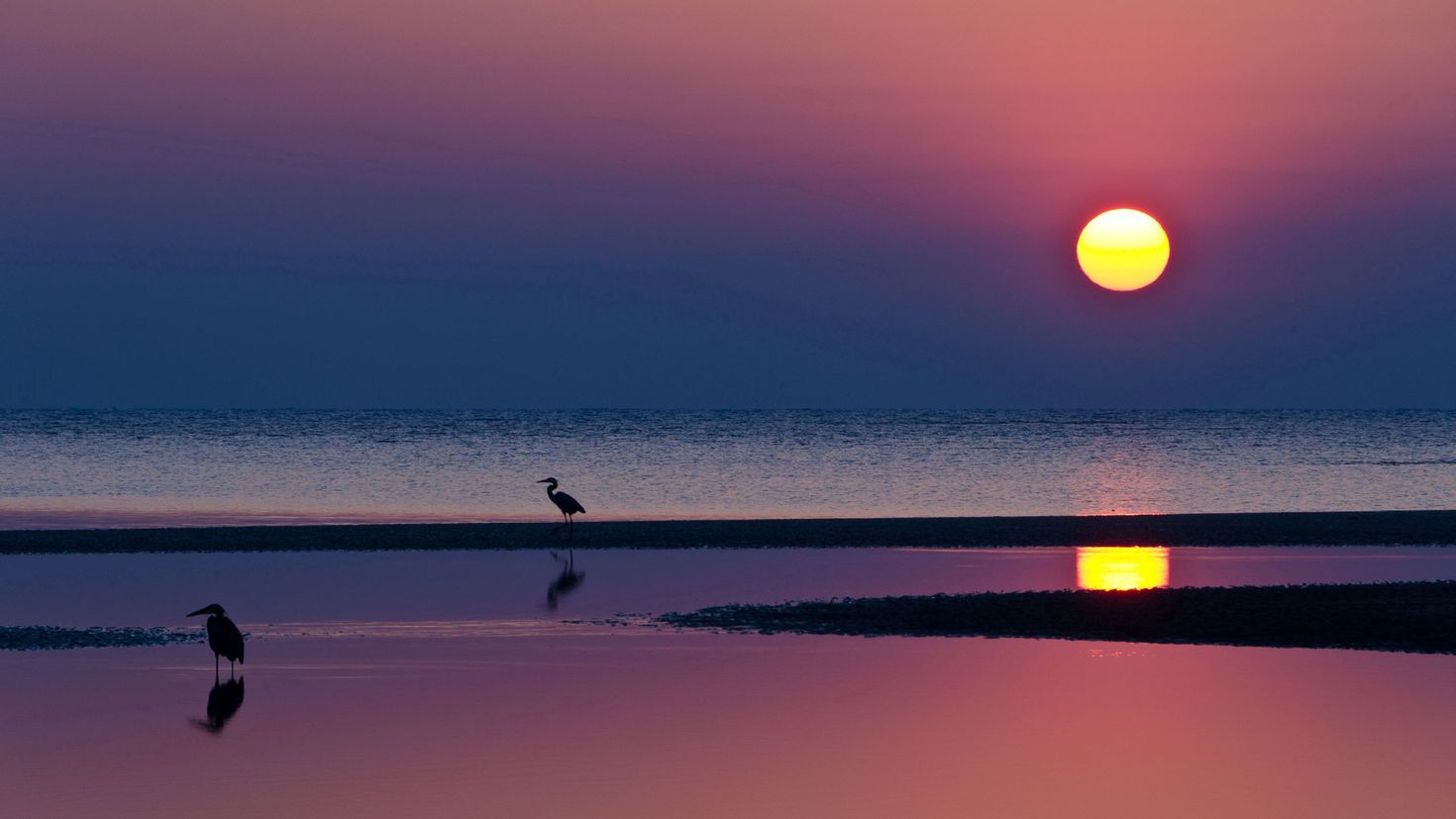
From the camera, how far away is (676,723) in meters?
14.2

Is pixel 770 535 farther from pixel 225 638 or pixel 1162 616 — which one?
pixel 225 638

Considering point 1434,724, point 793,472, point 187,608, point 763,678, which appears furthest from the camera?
point 793,472

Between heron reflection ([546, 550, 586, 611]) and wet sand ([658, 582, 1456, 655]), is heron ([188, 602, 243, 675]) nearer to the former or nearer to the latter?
wet sand ([658, 582, 1456, 655])

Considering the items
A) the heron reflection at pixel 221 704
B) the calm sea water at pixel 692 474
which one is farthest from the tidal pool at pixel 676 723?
the calm sea water at pixel 692 474

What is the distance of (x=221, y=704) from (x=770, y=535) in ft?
72.3

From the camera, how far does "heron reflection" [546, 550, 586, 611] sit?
24375mm

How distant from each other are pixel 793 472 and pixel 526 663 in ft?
171

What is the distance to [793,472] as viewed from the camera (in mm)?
69562

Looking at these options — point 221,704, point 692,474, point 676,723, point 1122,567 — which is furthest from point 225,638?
point 692,474

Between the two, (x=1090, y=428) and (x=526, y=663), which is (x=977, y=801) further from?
(x=1090, y=428)

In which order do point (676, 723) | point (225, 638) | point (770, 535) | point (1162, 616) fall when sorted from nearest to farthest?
point (676, 723)
point (225, 638)
point (1162, 616)
point (770, 535)

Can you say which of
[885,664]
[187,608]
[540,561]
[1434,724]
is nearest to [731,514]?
[540,561]

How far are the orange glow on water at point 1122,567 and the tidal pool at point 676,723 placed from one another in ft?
23.3

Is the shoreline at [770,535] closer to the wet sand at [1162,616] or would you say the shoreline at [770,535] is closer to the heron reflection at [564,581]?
the heron reflection at [564,581]
